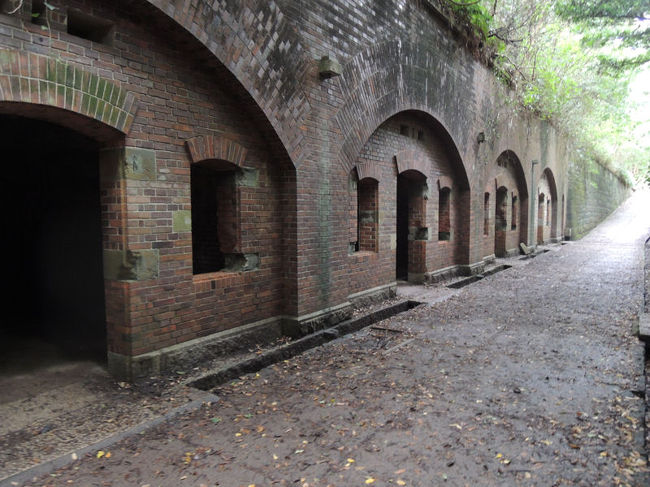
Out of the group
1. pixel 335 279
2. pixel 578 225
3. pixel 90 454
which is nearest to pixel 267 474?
pixel 90 454

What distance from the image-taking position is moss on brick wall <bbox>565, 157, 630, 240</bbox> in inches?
942

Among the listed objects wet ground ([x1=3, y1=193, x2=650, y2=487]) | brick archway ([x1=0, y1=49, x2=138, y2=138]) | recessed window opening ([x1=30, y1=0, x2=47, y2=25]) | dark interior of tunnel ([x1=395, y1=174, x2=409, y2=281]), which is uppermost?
recessed window opening ([x1=30, y1=0, x2=47, y2=25])

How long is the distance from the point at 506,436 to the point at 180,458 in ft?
8.12

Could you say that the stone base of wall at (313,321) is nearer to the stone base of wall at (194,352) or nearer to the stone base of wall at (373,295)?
the stone base of wall at (194,352)

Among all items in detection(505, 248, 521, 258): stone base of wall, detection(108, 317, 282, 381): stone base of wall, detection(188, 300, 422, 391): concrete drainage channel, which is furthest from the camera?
detection(505, 248, 521, 258): stone base of wall

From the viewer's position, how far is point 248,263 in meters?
5.68

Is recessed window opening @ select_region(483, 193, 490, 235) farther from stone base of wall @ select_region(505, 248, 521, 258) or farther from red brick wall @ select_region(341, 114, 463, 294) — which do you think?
stone base of wall @ select_region(505, 248, 521, 258)

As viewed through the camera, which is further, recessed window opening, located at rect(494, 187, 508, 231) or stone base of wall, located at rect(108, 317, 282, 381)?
recessed window opening, located at rect(494, 187, 508, 231)

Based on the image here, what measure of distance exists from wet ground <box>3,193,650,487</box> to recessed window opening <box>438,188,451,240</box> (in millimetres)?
4416

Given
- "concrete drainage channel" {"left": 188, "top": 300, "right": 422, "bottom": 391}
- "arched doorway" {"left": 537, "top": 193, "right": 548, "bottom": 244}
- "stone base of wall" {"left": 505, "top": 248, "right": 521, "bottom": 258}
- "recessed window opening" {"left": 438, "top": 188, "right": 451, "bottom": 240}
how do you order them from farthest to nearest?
"arched doorway" {"left": 537, "top": 193, "right": 548, "bottom": 244}, "stone base of wall" {"left": 505, "top": 248, "right": 521, "bottom": 258}, "recessed window opening" {"left": 438, "top": 188, "right": 451, "bottom": 240}, "concrete drainage channel" {"left": 188, "top": 300, "right": 422, "bottom": 391}

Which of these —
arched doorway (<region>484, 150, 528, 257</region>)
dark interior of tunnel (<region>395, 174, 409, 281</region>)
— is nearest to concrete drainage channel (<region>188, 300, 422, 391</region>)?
dark interior of tunnel (<region>395, 174, 409, 281</region>)

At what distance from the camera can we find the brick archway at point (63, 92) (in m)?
3.37

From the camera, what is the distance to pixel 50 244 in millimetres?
6562

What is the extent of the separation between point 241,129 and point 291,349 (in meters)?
2.75
